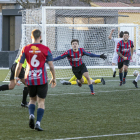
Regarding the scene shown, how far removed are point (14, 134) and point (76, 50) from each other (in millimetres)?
4670

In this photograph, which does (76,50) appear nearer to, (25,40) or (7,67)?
(25,40)

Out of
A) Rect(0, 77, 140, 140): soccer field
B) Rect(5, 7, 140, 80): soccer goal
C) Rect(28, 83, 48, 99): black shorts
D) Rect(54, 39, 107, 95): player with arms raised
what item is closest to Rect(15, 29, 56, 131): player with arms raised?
Rect(28, 83, 48, 99): black shorts

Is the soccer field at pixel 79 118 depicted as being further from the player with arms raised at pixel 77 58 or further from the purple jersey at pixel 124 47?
the purple jersey at pixel 124 47

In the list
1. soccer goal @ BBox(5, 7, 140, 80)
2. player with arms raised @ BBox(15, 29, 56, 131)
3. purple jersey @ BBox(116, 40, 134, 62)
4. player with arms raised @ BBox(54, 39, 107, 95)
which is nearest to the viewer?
player with arms raised @ BBox(15, 29, 56, 131)

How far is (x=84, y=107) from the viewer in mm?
7734

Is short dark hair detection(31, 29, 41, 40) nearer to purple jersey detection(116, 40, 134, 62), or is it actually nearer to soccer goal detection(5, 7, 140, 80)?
purple jersey detection(116, 40, 134, 62)

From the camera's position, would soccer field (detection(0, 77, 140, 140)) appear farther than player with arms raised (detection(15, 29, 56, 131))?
No

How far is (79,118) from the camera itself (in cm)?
645

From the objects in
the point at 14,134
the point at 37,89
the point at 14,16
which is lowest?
the point at 14,134

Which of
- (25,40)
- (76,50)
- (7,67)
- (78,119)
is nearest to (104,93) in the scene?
(76,50)

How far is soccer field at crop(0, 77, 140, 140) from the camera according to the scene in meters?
5.12

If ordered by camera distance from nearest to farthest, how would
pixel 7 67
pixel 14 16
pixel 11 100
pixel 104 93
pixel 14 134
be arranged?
pixel 14 134, pixel 11 100, pixel 104 93, pixel 7 67, pixel 14 16

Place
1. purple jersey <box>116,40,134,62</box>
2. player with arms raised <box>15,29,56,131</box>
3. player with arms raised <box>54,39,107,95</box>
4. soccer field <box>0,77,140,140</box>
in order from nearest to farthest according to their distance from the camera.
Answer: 1. soccer field <box>0,77,140,140</box>
2. player with arms raised <box>15,29,56,131</box>
3. player with arms raised <box>54,39,107,95</box>
4. purple jersey <box>116,40,134,62</box>

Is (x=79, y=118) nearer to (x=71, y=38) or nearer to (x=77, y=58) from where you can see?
(x=77, y=58)
